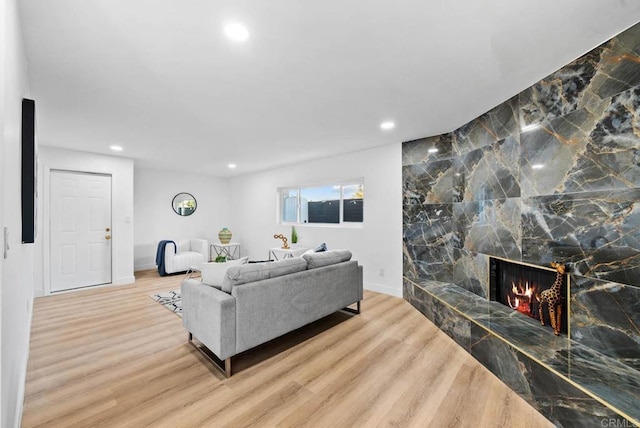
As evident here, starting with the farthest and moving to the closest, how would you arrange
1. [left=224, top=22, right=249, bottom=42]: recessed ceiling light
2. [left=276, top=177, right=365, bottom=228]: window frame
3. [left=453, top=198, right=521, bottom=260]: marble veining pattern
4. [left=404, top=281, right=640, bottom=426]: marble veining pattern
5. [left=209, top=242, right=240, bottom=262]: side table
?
[left=209, top=242, right=240, bottom=262]: side table, [left=276, top=177, right=365, bottom=228]: window frame, [left=453, top=198, right=521, bottom=260]: marble veining pattern, [left=224, top=22, right=249, bottom=42]: recessed ceiling light, [left=404, top=281, right=640, bottom=426]: marble veining pattern

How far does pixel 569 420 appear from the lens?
1.56m

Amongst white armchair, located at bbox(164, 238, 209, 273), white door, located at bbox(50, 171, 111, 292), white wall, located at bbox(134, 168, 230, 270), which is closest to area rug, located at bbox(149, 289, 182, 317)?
white armchair, located at bbox(164, 238, 209, 273)

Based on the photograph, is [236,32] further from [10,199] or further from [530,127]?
[530,127]

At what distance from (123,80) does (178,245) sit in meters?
4.51

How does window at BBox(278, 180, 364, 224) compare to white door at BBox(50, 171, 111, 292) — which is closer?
white door at BBox(50, 171, 111, 292)

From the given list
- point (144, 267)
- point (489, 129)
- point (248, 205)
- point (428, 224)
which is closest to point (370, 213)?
point (428, 224)

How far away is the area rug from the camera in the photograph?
137 inches

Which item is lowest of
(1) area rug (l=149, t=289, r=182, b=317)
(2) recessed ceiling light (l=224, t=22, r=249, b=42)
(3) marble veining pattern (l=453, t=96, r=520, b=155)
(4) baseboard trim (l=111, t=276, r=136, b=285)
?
(1) area rug (l=149, t=289, r=182, b=317)

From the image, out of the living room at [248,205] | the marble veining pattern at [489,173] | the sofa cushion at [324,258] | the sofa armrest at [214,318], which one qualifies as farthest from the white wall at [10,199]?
the marble veining pattern at [489,173]

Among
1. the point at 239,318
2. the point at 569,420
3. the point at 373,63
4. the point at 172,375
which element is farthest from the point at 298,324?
the point at 373,63

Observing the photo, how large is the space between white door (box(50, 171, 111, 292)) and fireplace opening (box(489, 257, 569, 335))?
6.00 m

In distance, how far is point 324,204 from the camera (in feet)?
17.2

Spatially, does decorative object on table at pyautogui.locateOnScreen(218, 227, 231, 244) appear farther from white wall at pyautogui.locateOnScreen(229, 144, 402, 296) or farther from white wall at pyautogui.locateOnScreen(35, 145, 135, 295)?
white wall at pyautogui.locateOnScreen(35, 145, 135, 295)

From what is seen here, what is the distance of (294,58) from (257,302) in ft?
6.39
